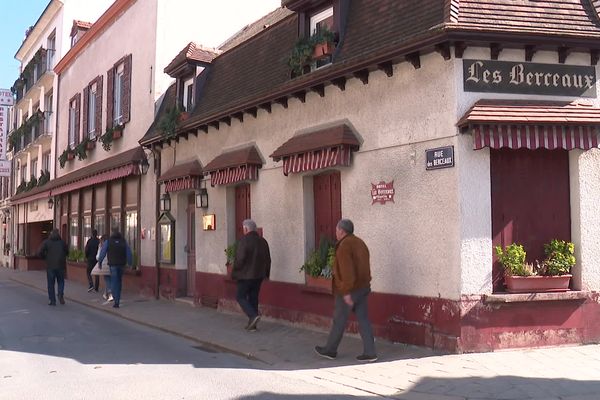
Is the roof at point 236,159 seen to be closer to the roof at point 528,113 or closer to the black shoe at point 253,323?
the black shoe at point 253,323

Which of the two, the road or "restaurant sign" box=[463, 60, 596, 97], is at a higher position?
"restaurant sign" box=[463, 60, 596, 97]

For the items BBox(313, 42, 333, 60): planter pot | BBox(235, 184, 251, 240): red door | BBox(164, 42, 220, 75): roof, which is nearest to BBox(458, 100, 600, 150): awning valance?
BBox(313, 42, 333, 60): planter pot

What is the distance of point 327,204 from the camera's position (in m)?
9.92

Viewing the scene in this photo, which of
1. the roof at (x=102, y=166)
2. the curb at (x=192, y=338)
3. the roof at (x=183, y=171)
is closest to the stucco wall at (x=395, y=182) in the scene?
the curb at (x=192, y=338)

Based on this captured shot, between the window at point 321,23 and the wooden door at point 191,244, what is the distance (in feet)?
18.3

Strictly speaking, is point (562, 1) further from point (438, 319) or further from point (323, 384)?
point (323, 384)

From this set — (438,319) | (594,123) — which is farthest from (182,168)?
(594,123)

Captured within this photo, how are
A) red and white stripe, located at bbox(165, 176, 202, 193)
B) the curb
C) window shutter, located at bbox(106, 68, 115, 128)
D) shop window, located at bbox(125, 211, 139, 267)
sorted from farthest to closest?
window shutter, located at bbox(106, 68, 115, 128), shop window, located at bbox(125, 211, 139, 267), red and white stripe, located at bbox(165, 176, 202, 193), the curb

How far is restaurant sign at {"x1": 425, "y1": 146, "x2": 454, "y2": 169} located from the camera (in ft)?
24.8

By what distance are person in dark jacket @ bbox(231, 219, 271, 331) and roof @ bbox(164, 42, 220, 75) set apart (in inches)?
216

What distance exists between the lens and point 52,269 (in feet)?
46.9

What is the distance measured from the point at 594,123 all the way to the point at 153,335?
292 inches

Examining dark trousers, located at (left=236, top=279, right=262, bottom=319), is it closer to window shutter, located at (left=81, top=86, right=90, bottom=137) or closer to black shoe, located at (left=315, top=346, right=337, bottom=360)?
black shoe, located at (left=315, top=346, right=337, bottom=360)

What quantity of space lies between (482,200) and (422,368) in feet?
7.07
